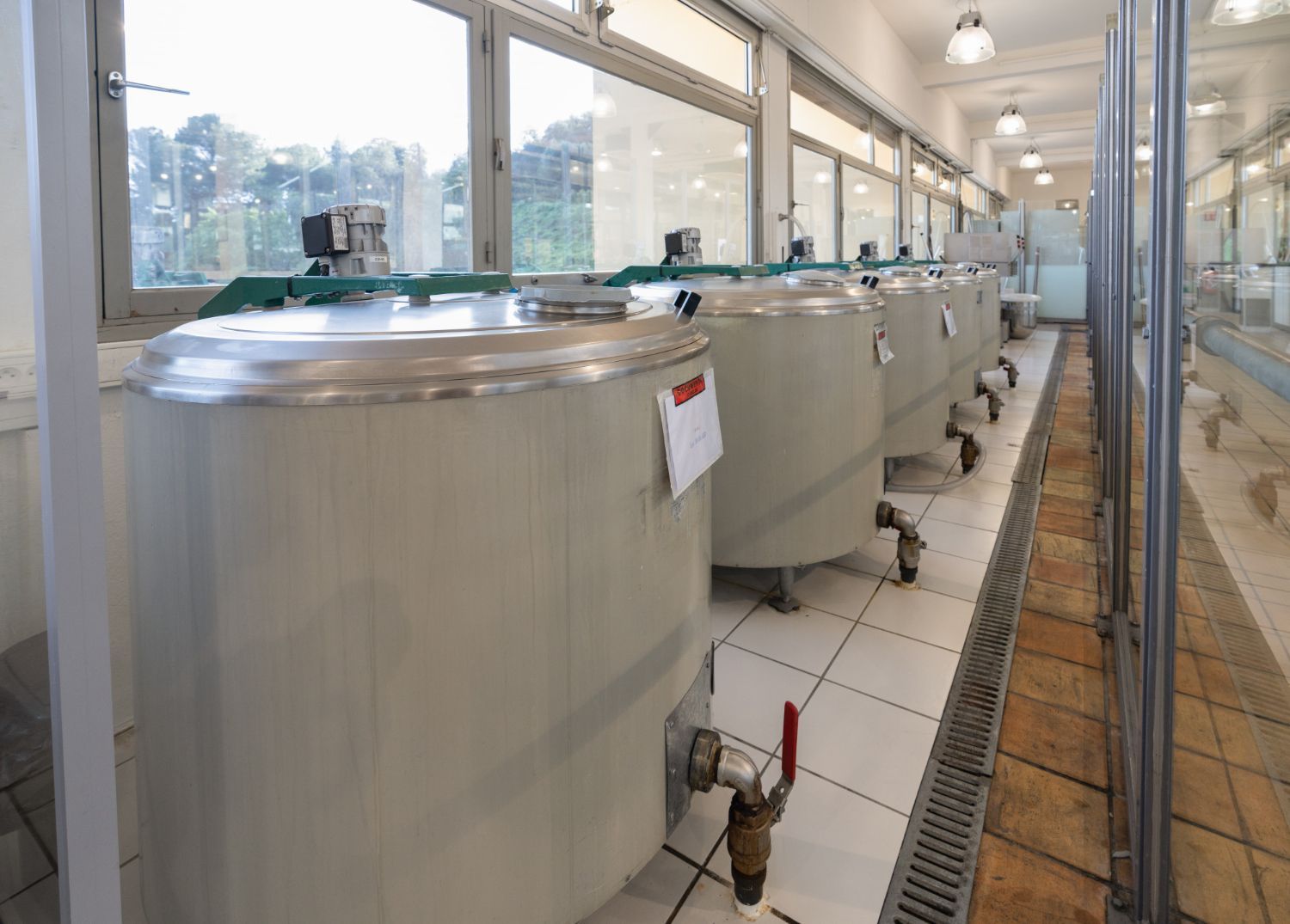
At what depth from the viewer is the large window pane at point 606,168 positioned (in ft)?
8.66

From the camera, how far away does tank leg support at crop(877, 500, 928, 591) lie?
229 cm

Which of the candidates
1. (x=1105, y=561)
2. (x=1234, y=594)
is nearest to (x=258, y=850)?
(x=1234, y=594)

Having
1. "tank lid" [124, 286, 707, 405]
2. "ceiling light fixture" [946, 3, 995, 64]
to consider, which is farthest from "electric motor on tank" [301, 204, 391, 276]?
"ceiling light fixture" [946, 3, 995, 64]

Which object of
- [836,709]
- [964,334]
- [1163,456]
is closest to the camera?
[1163,456]

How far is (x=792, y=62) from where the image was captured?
4.80 meters

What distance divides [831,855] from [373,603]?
962mm

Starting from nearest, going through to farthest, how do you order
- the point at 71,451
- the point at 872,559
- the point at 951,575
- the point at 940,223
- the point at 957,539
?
the point at 71,451
the point at 951,575
the point at 872,559
the point at 957,539
the point at 940,223

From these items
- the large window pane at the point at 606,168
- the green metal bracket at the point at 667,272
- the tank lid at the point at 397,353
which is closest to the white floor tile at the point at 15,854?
the tank lid at the point at 397,353

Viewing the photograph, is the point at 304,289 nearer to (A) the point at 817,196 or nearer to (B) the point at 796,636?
(B) the point at 796,636

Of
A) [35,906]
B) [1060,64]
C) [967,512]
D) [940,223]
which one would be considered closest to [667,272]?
[967,512]

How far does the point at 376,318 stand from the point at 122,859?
45.5 inches

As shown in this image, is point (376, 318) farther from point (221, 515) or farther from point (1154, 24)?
point (1154, 24)

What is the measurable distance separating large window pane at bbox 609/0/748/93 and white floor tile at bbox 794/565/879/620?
2.34 meters

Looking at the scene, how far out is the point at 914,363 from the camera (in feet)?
10.0
